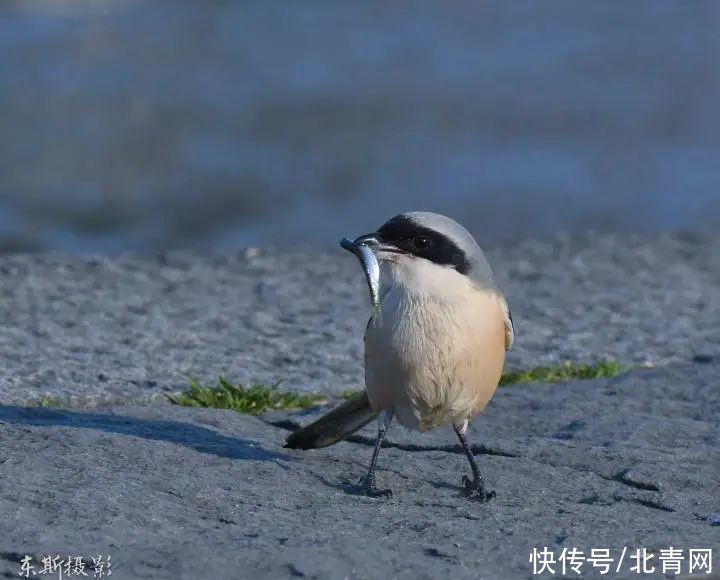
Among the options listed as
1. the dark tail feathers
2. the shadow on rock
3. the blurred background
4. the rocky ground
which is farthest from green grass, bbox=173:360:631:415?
the blurred background

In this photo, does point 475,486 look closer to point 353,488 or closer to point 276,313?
point 353,488

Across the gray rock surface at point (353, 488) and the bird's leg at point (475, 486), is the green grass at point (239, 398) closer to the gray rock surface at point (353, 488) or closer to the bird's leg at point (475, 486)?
the gray rock surface at point (353, 488)

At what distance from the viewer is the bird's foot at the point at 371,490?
18.1 ft

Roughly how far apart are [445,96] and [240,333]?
35.3 feet

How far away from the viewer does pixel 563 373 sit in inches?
299

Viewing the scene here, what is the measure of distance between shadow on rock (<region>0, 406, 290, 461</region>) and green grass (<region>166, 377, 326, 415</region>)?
1.83 feet

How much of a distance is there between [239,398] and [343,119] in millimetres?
10987

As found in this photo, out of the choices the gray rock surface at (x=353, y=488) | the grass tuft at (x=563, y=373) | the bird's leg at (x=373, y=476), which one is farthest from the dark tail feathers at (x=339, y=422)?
the grass tuft at (x=563, y=373)

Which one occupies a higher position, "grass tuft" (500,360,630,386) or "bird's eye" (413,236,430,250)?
"bird's eye" (413,236,430,250)

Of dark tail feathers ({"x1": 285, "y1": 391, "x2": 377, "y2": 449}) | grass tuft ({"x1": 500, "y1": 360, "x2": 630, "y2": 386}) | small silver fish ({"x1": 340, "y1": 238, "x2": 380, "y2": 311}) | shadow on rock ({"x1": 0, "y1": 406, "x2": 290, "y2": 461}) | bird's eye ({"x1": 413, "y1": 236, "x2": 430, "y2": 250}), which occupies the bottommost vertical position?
shadow on rock ({"x1": 0, "y1": 406, "x2": 290, "y2": 461})

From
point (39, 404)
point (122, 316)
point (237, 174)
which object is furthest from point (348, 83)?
point (39, 404)

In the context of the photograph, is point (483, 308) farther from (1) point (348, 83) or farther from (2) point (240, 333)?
(1) point (348, 83)

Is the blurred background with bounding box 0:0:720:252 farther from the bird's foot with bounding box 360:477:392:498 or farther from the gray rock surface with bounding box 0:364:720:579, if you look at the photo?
the bird's foot with bounding box 360:477:392:498

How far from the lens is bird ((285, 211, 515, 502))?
5.49m
